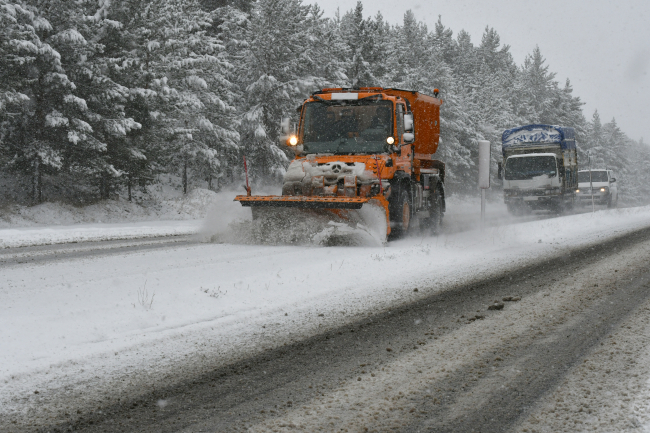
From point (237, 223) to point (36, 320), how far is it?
678 centimetres

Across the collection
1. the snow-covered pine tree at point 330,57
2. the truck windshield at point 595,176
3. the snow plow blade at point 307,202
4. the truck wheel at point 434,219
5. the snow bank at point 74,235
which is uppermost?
the snow-covered pine tree at point 330,57

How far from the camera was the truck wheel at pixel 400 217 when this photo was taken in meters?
11.8

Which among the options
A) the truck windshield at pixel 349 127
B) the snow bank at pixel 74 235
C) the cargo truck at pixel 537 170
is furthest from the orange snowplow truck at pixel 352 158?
the cargo truck at pixel 537 170

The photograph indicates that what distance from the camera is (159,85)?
874 inches

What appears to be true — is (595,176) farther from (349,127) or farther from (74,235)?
(74,235)

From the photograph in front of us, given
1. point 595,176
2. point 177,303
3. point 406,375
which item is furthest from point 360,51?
point 406,375

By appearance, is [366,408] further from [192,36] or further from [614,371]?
[192,36]

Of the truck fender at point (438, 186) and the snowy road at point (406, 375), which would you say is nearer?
the snowy road at point (406, 375)

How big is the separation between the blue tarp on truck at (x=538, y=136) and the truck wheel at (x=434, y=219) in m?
12.6

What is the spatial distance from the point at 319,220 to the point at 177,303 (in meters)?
5.44

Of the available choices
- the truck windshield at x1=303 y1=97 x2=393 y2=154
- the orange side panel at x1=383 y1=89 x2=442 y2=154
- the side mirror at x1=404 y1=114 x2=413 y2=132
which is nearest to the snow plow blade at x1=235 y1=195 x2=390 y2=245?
the truck windshield at x1=303 y1=97 x2=393 y2=154

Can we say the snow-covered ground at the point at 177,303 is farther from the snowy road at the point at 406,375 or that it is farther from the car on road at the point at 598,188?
the car on road at the point at 598,188

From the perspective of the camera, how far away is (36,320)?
505 centimetres

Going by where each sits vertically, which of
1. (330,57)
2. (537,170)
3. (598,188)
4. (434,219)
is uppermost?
(330,57)
